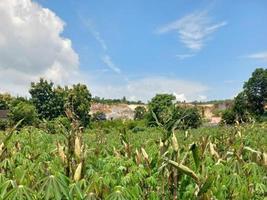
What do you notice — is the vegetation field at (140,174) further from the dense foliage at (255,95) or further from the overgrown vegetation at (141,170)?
the dense foliage at (255,95)

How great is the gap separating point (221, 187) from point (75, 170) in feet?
5.99

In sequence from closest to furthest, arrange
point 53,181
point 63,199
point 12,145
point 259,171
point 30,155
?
point 53,181, point 63,199, point 259,171, point 30,155, point 12,145

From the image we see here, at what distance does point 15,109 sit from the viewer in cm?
7069

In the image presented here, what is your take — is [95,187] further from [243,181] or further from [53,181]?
[243,181]

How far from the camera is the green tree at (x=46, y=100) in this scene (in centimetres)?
8634

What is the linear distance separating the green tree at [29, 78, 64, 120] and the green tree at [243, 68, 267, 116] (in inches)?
1344

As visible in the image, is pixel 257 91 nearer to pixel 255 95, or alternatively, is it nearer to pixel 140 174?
pixel 255 95

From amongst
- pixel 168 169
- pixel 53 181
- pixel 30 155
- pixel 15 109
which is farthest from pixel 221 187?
pixel 15 109

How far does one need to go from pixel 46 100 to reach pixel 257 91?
39.6m

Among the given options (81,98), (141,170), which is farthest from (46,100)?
(141,170)

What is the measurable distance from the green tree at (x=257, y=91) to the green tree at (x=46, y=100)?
34130mm

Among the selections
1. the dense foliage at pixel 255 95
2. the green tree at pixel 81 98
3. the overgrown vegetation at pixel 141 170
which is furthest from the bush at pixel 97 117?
the dense foliage at pixel 255 95

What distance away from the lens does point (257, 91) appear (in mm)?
84750

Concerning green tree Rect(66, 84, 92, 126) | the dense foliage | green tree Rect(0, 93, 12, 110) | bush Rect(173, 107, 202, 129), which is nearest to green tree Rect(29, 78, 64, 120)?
green tree Rect(66, 84, 92, 126)
